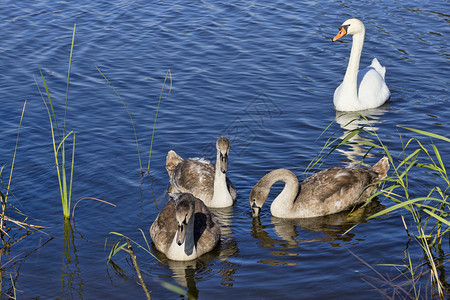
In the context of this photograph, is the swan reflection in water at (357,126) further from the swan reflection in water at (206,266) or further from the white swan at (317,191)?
the swan reflection in water at (206,266)

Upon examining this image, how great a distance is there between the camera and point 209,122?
1487 cm

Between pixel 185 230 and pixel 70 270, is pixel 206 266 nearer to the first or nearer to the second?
pixel 185 230

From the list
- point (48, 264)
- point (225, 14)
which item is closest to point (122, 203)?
point (48, 264)

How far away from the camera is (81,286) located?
927cm

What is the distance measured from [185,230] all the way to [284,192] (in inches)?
94.8

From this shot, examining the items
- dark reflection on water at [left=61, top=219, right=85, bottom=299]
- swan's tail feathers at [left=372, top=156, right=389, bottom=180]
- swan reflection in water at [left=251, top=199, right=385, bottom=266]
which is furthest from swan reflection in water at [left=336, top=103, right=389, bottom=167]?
dark reflection on water at [left=61, top=219, right=85, bottom=299]

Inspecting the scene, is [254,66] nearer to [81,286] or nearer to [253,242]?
[253,242]

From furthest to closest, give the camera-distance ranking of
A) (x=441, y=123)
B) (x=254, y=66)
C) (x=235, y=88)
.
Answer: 1. (x=254, y=66)
2. (x=235, y=88)
3. (x=441, y=123)

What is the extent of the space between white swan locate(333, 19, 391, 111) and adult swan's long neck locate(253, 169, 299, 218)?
4.70 m

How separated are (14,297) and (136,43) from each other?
11518 millimetres

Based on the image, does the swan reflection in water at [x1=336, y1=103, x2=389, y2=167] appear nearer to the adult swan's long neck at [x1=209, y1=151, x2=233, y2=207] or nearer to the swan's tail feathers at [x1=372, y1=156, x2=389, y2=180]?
the swan's tail feathers at [x1=372, y1=156, x2=389, y2=180]

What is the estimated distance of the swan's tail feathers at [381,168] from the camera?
39.6 feet

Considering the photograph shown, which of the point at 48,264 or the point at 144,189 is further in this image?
the point at 144,189

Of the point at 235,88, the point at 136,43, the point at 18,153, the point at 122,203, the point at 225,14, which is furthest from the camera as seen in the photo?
the point at 225,14
